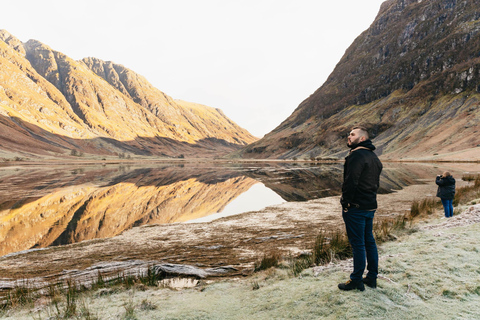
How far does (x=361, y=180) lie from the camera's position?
4238 mm

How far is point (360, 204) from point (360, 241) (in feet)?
1.99

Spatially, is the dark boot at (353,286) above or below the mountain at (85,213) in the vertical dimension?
above

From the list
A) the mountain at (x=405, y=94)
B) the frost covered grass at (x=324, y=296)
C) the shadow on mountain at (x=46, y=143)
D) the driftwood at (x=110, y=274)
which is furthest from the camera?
the shadow on mountain at (x=46, y=143)

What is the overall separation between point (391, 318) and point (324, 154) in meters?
120

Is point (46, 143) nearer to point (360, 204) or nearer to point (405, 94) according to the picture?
point (360, 204)

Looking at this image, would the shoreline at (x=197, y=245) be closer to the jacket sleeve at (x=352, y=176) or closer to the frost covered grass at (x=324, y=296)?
the frost covered grass at (x=324, y=296)

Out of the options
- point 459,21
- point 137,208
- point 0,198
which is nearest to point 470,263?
point 137,208

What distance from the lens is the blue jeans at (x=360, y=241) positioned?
→ 4230 millimetres

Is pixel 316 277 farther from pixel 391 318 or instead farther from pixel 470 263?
pixel 470 263

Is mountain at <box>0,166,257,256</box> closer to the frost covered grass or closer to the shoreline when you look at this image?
the shoreline

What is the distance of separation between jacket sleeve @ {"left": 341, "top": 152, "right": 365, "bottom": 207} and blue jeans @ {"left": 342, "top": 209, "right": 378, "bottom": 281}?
222 mm

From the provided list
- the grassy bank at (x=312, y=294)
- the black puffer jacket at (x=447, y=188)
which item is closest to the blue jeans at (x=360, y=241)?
the grassy bank at (x=312, y=294)

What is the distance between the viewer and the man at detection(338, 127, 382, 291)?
4.20m

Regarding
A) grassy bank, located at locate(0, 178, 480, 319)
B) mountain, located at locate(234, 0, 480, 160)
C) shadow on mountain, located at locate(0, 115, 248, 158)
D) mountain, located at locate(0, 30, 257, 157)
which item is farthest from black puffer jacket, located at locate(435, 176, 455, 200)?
shadow on mountain, located at locate(0, 115, 248, 158)
